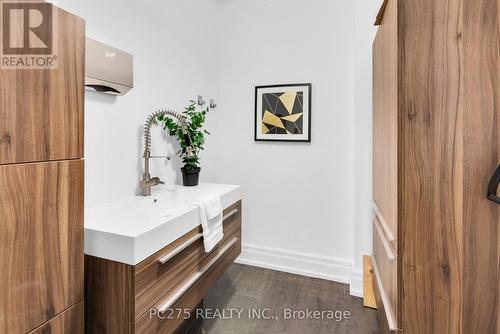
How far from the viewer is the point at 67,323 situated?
35.6 inches

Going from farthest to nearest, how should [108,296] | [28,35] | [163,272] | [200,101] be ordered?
[200,101] → [163,272] → [108,296] → [28,35]

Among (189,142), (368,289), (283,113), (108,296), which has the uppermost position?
(283,113)

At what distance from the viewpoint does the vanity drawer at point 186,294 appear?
1.07 metres

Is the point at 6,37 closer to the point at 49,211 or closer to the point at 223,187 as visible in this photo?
the point at 49,211

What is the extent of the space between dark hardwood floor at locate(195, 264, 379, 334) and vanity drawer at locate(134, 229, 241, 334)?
0.40 metres

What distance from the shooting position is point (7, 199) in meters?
0.73

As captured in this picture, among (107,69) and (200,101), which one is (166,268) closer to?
(107,69)

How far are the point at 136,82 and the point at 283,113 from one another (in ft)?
4.33

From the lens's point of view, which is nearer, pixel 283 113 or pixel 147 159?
pixel 147 159

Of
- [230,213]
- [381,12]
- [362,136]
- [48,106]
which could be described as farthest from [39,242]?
[362,136]

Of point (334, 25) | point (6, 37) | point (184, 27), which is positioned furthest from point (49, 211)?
point (334, 25)

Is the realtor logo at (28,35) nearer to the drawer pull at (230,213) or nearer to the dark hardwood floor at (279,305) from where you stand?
the drawer pull at (230,213)

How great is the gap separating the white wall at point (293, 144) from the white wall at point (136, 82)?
47 centimetres

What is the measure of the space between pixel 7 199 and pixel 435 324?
1.48 metres
